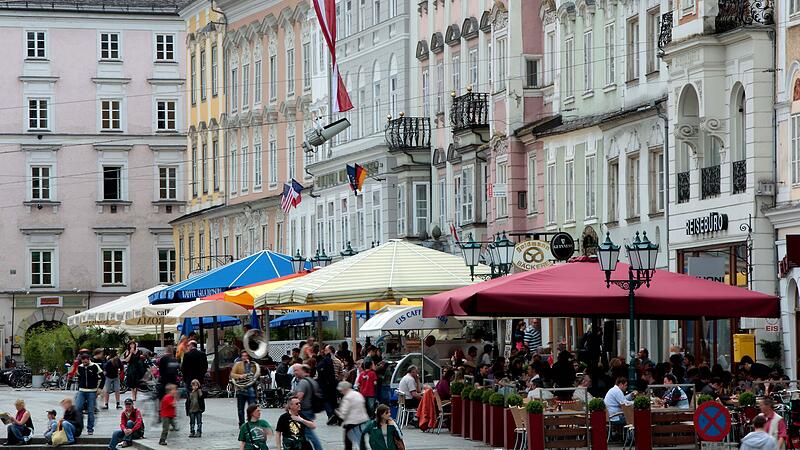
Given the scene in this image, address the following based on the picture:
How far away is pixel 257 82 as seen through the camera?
8069 centimetres

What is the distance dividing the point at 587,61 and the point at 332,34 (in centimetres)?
631

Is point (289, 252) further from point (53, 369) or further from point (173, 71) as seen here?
point (173, 71)

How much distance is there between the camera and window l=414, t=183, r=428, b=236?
62250mm

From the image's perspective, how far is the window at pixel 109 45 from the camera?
100 metres

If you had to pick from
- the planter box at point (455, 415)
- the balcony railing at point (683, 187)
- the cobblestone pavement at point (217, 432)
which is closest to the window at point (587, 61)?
the balcony railing at point (683, 187)

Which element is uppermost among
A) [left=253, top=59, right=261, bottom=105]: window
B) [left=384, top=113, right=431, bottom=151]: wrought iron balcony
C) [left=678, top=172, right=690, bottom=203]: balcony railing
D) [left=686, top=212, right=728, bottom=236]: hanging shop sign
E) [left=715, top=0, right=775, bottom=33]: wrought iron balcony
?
[left=253, top=59, right=261, bottom=105]: window

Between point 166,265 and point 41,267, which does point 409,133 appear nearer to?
point 166,265

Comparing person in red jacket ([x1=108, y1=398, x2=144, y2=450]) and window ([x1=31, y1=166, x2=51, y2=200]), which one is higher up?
window ([x1=31, y1=166, x2=51, y2=200])

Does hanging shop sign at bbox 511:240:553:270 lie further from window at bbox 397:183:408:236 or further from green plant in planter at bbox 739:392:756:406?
window at bbox 397:183:408:236

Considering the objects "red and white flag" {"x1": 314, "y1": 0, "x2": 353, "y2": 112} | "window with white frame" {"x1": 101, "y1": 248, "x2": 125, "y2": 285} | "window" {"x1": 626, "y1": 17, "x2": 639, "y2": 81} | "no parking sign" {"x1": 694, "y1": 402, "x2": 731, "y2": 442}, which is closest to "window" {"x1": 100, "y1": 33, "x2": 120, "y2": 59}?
"window with white frame" {"x1": 101, "y1": 248, "x2": 125, "y2": 285}

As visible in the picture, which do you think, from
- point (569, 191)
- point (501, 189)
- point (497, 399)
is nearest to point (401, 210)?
point (501, 189)

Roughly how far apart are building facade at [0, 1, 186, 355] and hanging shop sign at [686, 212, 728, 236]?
6035 cm

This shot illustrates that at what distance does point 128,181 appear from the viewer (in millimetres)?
100562

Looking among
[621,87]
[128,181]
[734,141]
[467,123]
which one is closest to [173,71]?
[128,181]
